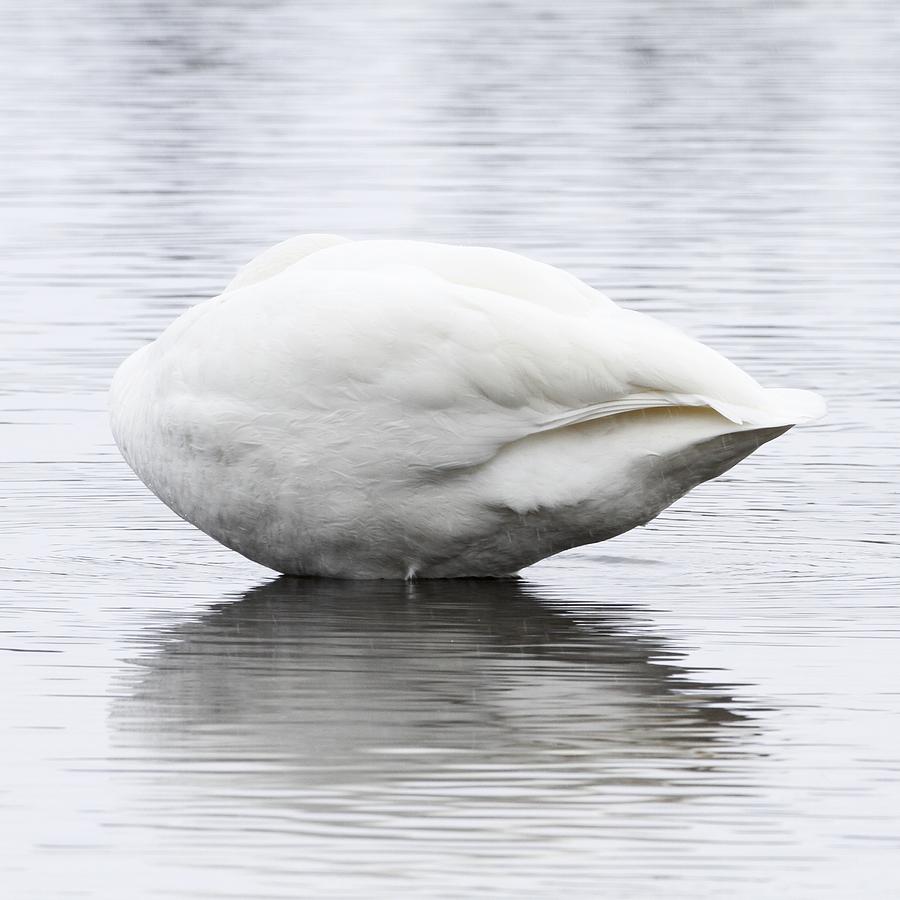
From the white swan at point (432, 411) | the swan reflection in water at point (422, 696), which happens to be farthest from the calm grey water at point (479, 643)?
the white swan at point (432, 411)

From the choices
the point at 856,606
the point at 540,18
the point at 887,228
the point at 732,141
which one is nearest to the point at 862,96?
the point at 732,141

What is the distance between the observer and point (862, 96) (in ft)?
98.5

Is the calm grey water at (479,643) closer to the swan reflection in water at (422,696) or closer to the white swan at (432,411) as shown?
the swan reflection in water at (422,696)

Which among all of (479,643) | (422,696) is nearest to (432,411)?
(479,643)

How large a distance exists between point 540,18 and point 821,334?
30795mm

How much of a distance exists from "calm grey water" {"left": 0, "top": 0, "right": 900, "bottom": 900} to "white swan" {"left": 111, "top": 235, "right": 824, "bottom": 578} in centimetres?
35

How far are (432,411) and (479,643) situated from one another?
0.78m

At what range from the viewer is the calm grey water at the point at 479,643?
571cm

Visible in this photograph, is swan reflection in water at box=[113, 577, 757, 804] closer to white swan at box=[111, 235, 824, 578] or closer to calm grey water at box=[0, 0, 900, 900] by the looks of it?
calm grey water at box=[0, 0, 900, 900]

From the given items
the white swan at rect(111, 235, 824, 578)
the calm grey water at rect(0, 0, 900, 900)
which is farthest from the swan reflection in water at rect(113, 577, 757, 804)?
the white swan at rect(111, 235, 824, 578)

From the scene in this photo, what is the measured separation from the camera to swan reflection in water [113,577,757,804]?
20.8ft

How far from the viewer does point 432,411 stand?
26.3ft

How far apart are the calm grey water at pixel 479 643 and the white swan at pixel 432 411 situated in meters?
0.35

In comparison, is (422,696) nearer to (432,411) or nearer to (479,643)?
(479,643)
